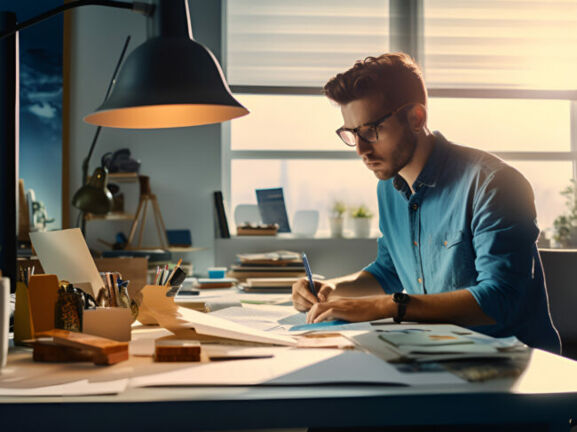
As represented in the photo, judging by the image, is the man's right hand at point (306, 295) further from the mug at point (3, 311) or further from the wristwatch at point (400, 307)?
the mug at point (3, 311)

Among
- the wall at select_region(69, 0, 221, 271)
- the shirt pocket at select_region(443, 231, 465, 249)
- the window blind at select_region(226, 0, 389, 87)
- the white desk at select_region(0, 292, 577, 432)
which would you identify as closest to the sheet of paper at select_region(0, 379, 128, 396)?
the white desk at select_region(0, 292, 577, 432)

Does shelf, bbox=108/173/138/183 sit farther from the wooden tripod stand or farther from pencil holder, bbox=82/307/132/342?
pencil holder, bbox=82/307/132/342

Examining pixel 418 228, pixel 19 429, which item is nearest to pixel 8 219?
pixel 19 429

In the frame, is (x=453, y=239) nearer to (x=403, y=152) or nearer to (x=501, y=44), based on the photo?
(x=403, y=152)

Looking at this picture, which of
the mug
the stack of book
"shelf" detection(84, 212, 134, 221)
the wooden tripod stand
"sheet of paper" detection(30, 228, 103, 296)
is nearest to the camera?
the mug

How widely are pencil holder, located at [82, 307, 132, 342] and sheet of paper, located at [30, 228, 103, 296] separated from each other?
160mm

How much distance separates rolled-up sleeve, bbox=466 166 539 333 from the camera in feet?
4.00

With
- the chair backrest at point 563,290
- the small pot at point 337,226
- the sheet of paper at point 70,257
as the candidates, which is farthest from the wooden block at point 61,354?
the small pot at point 337,226

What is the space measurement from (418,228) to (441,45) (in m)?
2.24

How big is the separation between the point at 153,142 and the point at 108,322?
8.20 ft

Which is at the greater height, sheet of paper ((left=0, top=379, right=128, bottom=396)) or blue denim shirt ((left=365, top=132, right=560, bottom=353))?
blue denim shirt ((left=365, top=132, right=560, bottom=353))

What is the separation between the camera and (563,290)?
1.80 metres

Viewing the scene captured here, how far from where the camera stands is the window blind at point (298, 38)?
11.1ft

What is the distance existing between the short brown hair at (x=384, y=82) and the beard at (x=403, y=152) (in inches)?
3.7
